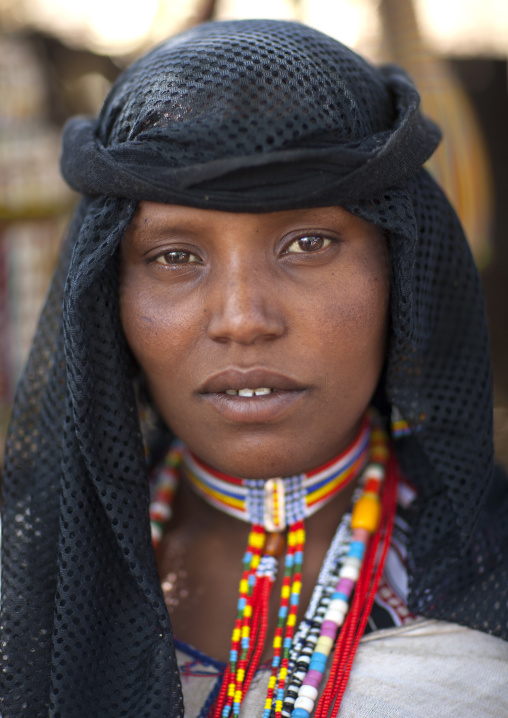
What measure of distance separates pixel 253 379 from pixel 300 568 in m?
0.52

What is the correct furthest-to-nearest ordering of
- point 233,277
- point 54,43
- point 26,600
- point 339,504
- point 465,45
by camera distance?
point 54,43 < point 465,45 < point 339,504 < point 26,600 < point 233,277

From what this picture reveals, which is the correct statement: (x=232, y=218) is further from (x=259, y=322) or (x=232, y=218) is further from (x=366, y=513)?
(x=366, y=513)

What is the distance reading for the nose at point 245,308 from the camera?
128 centimetres

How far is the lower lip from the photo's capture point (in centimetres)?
137

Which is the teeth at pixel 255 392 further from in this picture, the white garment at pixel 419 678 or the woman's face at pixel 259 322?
the white garment at pixel 419 678

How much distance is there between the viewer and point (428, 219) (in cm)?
150

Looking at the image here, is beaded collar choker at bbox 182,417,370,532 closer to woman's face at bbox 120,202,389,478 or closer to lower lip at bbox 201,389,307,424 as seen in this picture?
woman's face at bbox 120,202,389,478

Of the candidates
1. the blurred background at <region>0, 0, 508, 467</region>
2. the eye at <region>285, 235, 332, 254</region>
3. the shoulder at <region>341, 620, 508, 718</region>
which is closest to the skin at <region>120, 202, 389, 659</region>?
the eye at <region>285, 235, 332, 254</region>

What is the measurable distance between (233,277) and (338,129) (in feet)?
1.22

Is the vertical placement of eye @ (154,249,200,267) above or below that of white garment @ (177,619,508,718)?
above

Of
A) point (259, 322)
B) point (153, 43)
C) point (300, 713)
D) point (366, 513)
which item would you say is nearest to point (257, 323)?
point (259, 322)

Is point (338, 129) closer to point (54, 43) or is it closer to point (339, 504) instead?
point (339, 504)

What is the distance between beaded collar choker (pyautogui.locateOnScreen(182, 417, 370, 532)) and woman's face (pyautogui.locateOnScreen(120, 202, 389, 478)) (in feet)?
0.42

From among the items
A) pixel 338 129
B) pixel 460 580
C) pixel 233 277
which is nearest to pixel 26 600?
pixel 233 277
